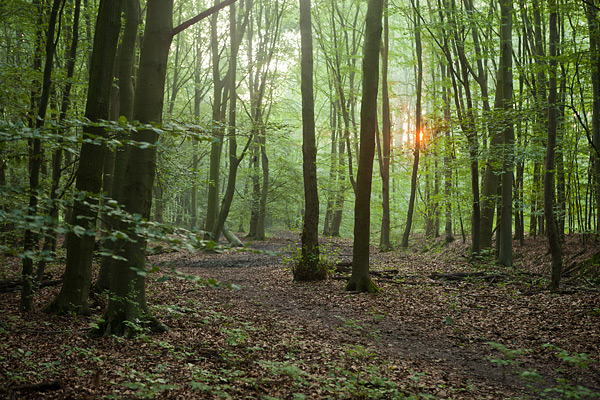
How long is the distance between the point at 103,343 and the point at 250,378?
201cm

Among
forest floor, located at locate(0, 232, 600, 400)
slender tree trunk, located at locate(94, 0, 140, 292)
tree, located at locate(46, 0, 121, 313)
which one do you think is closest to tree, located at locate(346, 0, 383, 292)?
forest floor, located at locate(0, 232, 600, 400)

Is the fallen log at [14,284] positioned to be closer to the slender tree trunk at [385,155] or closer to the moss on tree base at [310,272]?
the moss on tree base at [310,272]

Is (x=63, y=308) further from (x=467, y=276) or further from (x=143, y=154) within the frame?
(x=467, y=276)

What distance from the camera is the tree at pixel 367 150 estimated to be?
28.3 ft

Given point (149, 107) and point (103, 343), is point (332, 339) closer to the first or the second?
point (103, 343)

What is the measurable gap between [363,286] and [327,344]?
342cm

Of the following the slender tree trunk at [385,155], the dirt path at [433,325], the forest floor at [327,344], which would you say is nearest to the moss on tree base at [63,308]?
the forest floor at [327,344]

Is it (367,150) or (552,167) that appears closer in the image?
(552,167)

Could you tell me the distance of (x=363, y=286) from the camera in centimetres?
862

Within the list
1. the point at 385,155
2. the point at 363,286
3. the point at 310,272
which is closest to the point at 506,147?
the point at 363,286

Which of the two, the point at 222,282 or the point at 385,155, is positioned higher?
the point at 385,155

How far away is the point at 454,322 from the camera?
6.58m

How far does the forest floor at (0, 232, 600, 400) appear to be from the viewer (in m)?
3.66

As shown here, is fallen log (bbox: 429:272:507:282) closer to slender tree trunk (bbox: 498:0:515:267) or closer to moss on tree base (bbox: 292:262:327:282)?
slender tree trunk (bbox: 498:0:515:267)
